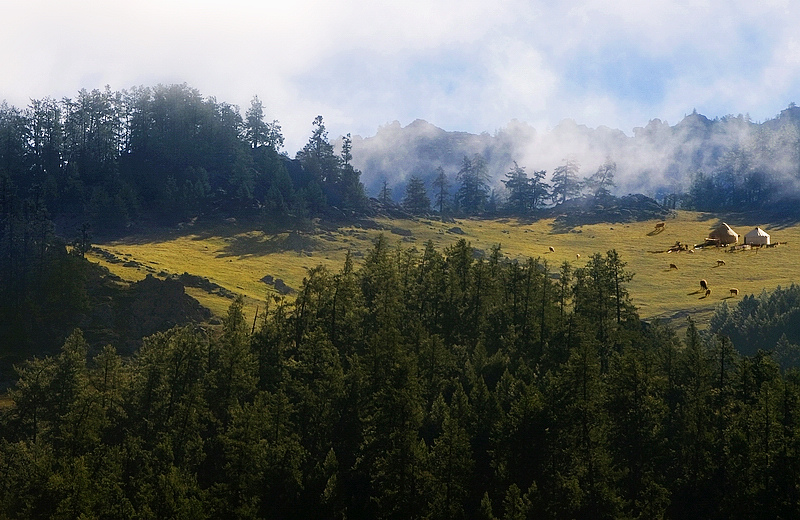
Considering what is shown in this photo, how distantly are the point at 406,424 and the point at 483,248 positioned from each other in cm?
11725

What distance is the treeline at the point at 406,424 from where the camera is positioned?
61.5 meters

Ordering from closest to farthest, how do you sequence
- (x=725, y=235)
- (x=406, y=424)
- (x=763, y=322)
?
(x=406, y=424), (x=725, y=235), (x=763, y=322)

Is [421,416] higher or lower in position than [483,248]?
lower

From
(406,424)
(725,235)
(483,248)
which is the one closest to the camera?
(406,424)

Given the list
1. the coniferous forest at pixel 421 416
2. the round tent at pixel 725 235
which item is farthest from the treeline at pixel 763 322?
the coniferous forest at pixel 421 416

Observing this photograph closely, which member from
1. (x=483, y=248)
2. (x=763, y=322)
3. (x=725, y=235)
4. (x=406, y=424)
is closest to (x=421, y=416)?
(x=406, y=424)

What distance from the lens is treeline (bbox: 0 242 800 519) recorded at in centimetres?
6147

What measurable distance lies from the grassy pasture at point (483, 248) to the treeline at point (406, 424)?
38166 millimetres

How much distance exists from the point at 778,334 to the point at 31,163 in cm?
18330

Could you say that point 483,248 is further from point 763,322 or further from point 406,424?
point 406,424

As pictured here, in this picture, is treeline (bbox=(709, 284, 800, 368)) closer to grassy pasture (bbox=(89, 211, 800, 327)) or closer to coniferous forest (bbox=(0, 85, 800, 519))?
grassy pasture (bbox=(89, 211, 800, 327))

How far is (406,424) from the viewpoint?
→ 216ft

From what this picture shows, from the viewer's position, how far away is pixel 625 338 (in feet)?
271

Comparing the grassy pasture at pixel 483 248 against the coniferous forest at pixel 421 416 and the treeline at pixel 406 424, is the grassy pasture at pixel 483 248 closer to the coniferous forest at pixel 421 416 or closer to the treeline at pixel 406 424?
the coniferous forest at pixel 421 416
